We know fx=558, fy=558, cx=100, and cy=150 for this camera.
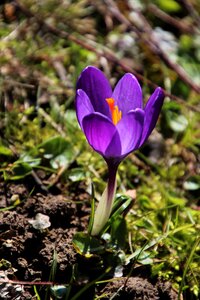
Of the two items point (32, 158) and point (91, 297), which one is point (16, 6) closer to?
point (32, 158)

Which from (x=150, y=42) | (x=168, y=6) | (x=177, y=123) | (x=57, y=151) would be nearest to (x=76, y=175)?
(x=57, y=151)

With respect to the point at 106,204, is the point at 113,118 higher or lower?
higher

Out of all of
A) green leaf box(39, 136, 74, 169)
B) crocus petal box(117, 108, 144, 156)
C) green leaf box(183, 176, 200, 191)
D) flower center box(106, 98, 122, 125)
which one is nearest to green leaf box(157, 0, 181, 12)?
green leaf box(183, 176, 200, 191)

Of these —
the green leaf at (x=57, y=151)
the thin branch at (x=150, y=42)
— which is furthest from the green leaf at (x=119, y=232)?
the thin branch at (x=150, y=42)

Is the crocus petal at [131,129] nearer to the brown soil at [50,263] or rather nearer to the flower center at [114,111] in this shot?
the flower center at [114,111]

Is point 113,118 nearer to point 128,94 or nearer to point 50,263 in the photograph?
point 128,94
